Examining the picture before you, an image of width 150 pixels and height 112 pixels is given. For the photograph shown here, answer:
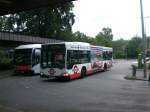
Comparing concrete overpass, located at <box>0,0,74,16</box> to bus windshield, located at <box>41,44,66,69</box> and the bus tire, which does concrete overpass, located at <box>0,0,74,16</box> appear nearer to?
bus windshield, located at <box>41,44,66,69</box>

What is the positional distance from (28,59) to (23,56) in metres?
0.73

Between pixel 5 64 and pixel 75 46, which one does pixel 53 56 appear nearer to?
pixel 75 46

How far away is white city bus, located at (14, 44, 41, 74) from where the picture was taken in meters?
27.5

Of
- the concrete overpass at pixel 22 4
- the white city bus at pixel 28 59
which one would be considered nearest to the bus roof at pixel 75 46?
the white city bus at pixel 28 59

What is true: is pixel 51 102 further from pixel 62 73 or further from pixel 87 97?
pixel 62 73

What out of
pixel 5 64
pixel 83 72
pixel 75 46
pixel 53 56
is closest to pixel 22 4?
pixel 53 56

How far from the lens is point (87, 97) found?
13.9 m

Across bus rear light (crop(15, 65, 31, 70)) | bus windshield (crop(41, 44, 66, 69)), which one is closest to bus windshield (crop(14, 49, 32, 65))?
bus rear light (crop(15, 65, 31, 70))

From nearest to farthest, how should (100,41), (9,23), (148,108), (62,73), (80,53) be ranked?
(148,108)
(62,73)
(80,53)
(9,23)
(100,41)

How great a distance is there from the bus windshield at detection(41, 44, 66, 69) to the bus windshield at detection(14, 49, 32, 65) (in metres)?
5.69

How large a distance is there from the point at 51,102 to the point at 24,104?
1168mm

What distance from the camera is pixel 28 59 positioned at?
90.8ft

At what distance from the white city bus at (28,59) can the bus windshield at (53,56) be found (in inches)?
214

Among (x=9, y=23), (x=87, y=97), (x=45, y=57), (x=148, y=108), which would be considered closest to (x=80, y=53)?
(x=45, y=57)
